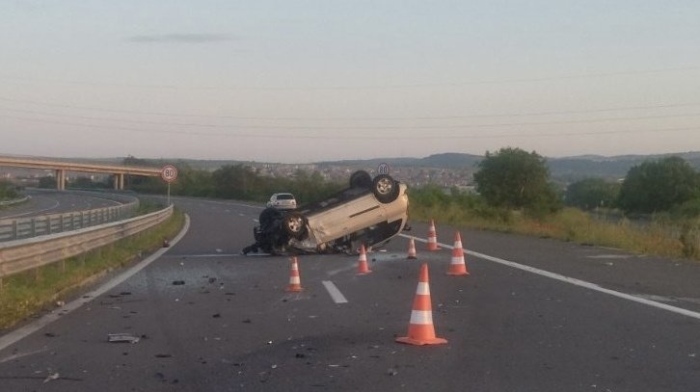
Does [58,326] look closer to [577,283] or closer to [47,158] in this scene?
[577,283]

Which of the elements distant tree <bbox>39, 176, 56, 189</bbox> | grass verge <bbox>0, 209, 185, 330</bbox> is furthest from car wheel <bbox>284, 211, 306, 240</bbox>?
distant tree <bbox>39, 176, 56, 189</bbox>

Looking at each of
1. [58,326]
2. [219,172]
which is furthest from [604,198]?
[58,326]

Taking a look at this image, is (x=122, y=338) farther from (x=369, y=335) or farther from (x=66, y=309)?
(x=66, y=309)

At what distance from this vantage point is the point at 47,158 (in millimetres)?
110688

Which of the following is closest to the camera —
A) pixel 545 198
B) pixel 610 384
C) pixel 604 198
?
pixel 610 384

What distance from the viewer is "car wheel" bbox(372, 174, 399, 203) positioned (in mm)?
24469

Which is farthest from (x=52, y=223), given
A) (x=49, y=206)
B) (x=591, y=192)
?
(x=591, y=192)

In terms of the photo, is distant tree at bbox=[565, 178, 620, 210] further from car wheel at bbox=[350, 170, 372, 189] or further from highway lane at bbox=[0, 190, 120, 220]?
car wheel at bbox=[350, 170, 372, 189]

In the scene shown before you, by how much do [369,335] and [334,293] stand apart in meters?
4.52

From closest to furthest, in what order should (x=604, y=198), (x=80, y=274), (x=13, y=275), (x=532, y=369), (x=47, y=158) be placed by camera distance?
(x=532, y=369)
(x=13, y=275)
(x=80, y=274)
(x=604, y=198)
(x=47, y=158)

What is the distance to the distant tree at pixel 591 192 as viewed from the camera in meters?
81.5

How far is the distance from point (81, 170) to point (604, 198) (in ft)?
192

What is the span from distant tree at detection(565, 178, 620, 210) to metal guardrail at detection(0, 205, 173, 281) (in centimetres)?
5978

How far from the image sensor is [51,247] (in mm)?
17891
